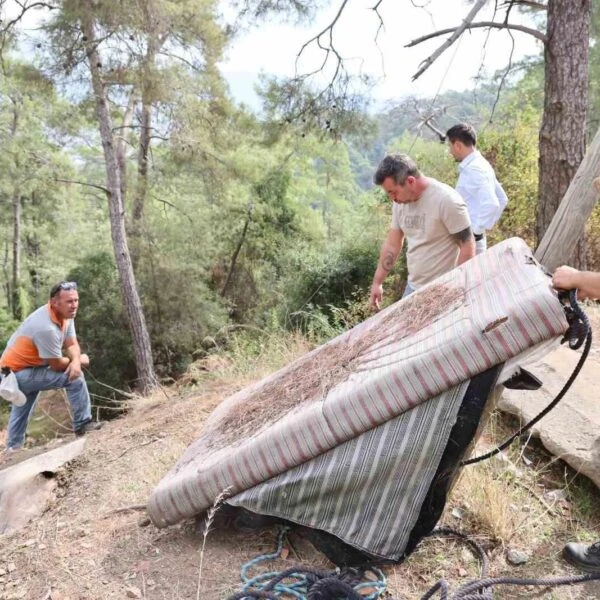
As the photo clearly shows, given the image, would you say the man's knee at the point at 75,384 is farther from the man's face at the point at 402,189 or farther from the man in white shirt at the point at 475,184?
the man in white shirt at the point at 475,184

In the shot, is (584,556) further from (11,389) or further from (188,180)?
(188,180)

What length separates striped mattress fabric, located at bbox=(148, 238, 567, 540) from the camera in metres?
1.81

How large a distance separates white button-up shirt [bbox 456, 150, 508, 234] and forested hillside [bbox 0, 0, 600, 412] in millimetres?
1350

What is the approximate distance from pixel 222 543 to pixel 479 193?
3172 millimetres

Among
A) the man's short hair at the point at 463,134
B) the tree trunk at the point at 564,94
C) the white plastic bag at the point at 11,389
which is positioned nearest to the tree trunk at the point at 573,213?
the man's short hair at the point at 463,134

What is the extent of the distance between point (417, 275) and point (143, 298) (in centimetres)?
1238

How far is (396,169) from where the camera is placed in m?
3.48

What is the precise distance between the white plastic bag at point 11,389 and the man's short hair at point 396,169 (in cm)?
339

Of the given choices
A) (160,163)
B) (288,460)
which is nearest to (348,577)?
(288,460)

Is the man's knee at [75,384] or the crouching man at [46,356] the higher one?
the crouching man at [46,356]

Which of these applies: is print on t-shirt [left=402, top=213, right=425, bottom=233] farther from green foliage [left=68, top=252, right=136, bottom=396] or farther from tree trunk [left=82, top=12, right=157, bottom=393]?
green foliage [left=68, top=252, right=136, bottom=396]

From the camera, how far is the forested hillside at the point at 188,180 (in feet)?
27.9

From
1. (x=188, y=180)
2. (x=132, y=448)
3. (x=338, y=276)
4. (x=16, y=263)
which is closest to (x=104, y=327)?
(x=188, y=180)

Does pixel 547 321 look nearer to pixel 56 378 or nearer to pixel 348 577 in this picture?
pixel 348 577
